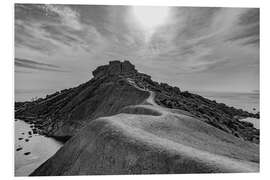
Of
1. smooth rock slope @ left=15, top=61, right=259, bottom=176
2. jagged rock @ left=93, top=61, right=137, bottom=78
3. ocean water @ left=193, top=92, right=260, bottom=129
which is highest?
jagged rock @ left=93, top=61, right=137, bottom=78

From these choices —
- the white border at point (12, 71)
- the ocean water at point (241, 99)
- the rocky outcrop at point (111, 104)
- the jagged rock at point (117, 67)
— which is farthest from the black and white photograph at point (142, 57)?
the rocky outcrop at point (111, 104)

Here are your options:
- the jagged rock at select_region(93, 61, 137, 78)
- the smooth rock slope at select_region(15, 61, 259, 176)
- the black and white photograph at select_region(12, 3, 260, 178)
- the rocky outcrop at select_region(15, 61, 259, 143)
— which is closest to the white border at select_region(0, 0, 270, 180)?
the black and white photograph at select_region(12, 3, 260, 178)

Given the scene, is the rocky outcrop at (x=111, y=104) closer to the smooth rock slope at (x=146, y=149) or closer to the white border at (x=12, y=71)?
the smooth rock slope at (x=146, y=149)

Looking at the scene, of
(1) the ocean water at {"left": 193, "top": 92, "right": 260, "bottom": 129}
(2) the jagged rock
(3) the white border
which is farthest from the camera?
(2) the jagged rock

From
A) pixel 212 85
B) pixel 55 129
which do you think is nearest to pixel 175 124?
pixel 212 85

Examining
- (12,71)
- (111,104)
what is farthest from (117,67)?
(12,71)

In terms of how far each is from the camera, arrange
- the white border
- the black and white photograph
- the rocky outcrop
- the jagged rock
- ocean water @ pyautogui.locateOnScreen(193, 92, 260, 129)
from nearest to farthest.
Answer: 1. the white border
2. the black and white photograph
3. ocean water @ pyautogui.locateOnScreen(193, 92, 260, 129)
4. the jagged rock
5. the rocky outcrop

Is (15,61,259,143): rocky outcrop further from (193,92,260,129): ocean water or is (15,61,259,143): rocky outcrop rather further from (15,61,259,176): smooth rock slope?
(193,92,260,129): ocean water

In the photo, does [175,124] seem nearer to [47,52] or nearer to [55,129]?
[47,52]

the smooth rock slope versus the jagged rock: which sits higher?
the jagged rock

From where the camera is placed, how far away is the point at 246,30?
34.0ft

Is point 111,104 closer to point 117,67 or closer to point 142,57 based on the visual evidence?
point 117,67

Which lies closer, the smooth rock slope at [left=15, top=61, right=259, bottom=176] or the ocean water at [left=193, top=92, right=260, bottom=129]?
the smooth rock slope at [left=15, top=61, right=259, bottom=176]

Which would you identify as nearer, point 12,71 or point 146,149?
point 146,149
